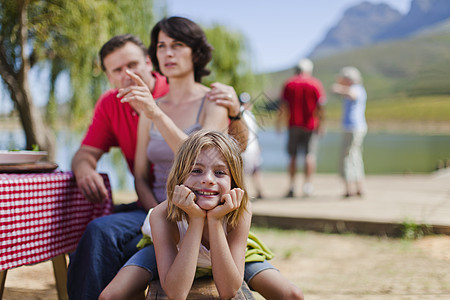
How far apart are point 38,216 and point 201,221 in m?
0.91

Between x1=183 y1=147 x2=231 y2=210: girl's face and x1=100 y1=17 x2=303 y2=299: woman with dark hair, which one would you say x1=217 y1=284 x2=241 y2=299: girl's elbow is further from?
x1=100 y1=17 x2=303 y2=299: woman with dark hair

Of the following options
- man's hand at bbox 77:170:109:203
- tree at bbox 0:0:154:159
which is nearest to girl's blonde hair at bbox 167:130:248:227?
man's hand at bbox 77:170:109:203

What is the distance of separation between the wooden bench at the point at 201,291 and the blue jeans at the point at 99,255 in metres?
0.32

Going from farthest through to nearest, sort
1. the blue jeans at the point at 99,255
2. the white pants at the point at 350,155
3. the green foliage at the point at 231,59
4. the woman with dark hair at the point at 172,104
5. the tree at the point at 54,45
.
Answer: the green foliage at the point at 231,59
the white pants at the point at 350,155
the tree at the point at 54,45
the woman with dark hair at the point at 172,104
the blue jeans at the point at 99,255

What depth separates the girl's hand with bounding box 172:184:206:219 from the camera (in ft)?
4.49

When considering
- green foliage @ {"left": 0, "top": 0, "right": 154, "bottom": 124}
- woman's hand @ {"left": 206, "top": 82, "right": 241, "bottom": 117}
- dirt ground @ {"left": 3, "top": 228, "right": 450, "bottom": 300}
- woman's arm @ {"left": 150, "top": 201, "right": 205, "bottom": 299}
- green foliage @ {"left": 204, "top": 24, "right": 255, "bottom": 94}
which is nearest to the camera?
→ woman's arm @ {"left": 150, "top": 201, "right": 205, "bottom": 299}

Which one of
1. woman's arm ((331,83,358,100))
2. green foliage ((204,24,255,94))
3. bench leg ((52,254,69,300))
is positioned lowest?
bench leg ((52,254,69,300))

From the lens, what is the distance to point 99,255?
1822mm

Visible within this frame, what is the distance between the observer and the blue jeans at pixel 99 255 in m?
1.79

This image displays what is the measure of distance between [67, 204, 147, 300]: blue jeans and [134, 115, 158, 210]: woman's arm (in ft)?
0.68

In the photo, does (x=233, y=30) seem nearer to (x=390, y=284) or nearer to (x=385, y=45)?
(x=390, y=284)

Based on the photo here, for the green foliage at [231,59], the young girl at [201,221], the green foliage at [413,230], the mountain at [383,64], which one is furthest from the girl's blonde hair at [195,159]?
the mountain at [383,64]

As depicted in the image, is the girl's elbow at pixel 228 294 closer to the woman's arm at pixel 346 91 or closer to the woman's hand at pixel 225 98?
the woman's hand at pixel 225 98

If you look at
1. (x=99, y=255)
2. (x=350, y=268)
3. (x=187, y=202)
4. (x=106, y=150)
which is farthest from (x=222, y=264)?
(x=350, y=268)
